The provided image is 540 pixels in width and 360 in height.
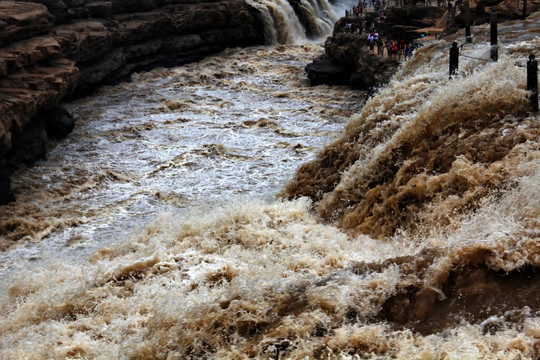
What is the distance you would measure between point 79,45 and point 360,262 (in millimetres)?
17330

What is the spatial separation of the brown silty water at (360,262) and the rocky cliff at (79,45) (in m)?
4.80

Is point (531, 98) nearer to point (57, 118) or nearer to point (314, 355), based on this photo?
point (314, 355)

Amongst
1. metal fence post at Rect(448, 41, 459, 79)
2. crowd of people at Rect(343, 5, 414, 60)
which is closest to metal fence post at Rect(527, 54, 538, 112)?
metal fence post at Rect(448, 41, 459, 79)

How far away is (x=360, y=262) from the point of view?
227 inches

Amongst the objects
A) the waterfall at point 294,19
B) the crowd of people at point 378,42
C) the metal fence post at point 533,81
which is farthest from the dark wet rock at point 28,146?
the waterfall at point 294,19

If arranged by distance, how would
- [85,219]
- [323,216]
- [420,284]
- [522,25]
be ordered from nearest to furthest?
1. [420,284]
2. [323,216]
3. [85,219]
4. [522,25]

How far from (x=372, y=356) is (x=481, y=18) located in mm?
15701

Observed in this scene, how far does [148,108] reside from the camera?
20359mm

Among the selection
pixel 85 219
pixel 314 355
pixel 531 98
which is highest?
pixel 531 98

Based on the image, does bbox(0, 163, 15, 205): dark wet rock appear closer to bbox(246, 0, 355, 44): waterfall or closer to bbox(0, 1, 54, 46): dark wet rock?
bbox(0, 1, 54, 46): dark wet rock

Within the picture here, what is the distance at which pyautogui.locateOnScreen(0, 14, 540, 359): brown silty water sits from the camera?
14.5ft

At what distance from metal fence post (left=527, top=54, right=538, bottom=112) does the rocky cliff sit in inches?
420

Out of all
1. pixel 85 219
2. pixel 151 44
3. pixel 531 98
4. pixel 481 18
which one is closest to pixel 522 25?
pixel 481 18

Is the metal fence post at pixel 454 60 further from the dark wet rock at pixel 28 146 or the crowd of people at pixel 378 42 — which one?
the dark wet rock at pixel 28 146
